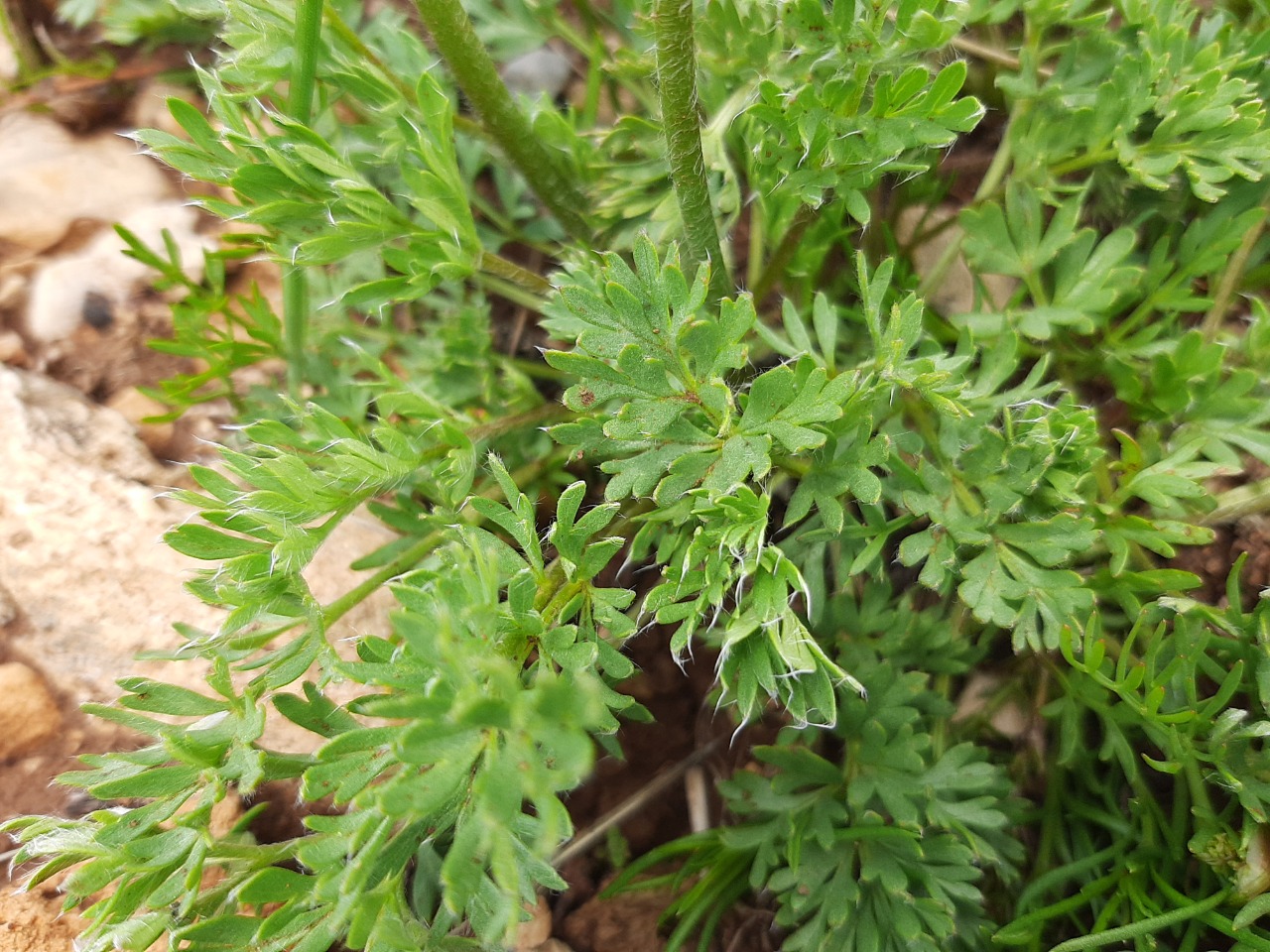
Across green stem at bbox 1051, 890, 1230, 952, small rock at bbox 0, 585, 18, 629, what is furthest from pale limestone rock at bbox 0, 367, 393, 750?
green stem at bbox 1051, 890, 1230, 952

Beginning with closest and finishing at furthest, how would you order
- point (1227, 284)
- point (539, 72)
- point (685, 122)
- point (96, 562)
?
point (685, 122), point (96, 562), point (1227, 284), point (539, 72)

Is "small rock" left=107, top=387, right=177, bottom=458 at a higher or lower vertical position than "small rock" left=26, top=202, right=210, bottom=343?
lower

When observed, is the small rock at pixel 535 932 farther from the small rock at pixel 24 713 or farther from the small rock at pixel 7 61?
the small rock at pixel 7 61

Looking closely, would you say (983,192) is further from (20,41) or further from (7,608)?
(20,41)

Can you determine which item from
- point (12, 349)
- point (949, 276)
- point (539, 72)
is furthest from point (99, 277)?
point (949, 276)

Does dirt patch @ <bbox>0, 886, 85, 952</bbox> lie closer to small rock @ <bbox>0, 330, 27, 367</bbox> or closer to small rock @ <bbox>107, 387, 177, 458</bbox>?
small rock @ <bbox>107, 387, 177, 458</bbox>

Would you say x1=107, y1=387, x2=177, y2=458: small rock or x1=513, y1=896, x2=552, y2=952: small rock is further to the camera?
x1=107, y1=387, x2=177, y2=458: small rock

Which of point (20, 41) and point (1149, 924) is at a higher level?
point (20, 41)
